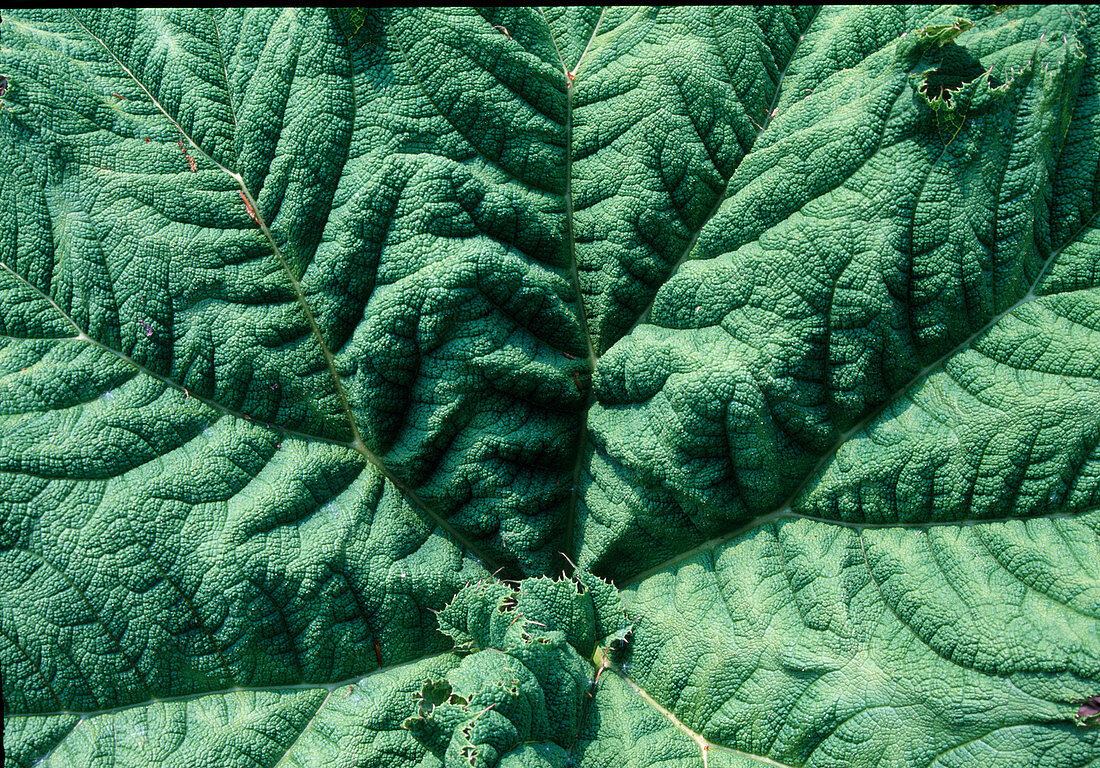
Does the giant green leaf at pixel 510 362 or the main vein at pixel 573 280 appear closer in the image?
the giant green leaf at pixel 510 362

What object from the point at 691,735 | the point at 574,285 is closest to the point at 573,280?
the point at 574,285

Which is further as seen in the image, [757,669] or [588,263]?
[588,263]

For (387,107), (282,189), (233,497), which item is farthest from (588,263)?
(233,497)

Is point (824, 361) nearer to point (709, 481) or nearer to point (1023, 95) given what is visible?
point (709, 481)

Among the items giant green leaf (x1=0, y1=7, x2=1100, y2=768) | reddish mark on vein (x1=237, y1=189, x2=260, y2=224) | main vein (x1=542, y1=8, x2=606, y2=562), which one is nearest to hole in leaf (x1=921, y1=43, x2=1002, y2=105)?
giant green leaf (x1=0, y1=7, x2=1100, y2=768)

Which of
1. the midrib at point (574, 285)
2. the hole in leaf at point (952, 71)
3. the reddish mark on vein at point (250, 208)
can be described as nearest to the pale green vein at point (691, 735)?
the midrib at point (574, 285)

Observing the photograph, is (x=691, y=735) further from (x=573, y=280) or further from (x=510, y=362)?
(x=573, y=280)

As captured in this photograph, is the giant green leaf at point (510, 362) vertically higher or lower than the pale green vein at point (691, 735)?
higher

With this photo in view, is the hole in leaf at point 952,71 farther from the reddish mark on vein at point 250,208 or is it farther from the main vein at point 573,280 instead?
the reddish mark on vein at point 250,208
